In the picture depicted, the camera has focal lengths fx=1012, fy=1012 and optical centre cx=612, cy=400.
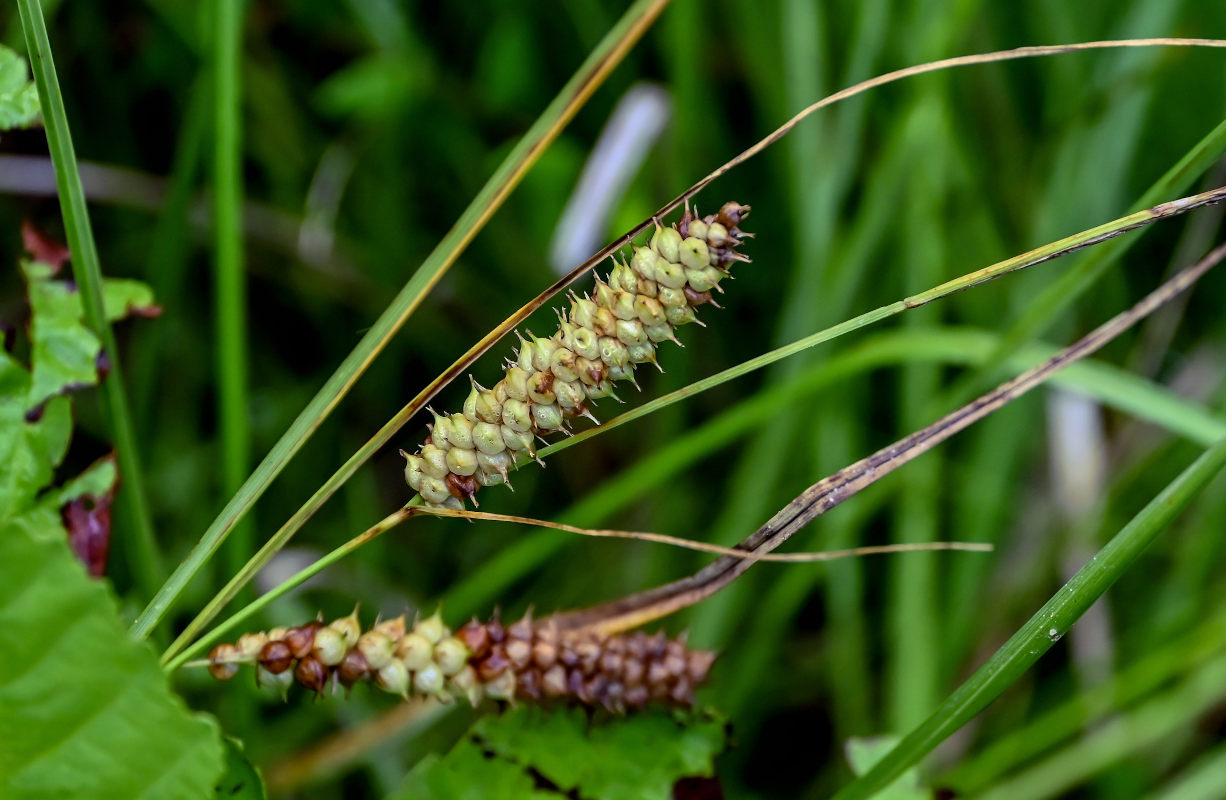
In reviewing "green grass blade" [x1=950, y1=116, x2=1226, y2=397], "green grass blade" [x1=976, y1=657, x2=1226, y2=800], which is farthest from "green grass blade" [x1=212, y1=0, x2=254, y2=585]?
"green grass blade" [x1=976, y1=657, x2=1226, y2=800]

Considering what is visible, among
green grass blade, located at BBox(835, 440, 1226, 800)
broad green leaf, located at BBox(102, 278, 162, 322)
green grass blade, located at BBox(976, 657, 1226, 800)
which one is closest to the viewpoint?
green grass blade, located at BBox(835, 440, 1226, 800)

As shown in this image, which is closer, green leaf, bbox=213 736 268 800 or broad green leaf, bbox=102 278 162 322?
green leaf, bbox=213 736 268 800

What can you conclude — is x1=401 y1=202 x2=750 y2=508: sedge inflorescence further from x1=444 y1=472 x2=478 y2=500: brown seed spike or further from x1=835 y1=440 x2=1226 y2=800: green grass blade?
x1=835 y1=440 x2=1226 y2=800: green grass blade

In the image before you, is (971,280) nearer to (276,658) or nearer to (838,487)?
(838,487)

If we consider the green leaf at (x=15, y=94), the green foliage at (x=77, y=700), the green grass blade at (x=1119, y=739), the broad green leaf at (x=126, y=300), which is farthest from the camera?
the green grass blade at (x=1119, y=739)

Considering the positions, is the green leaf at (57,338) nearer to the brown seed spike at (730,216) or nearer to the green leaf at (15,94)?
the green leaf at (15,94)

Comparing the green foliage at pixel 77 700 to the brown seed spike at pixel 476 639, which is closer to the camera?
the green foliage at pixel 77 700

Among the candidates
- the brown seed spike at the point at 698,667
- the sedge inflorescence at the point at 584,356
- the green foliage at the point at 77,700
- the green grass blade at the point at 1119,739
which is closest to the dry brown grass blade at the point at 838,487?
the brown seed spike at the point at 698,667

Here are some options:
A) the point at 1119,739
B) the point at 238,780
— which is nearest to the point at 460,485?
the point at 238,780
